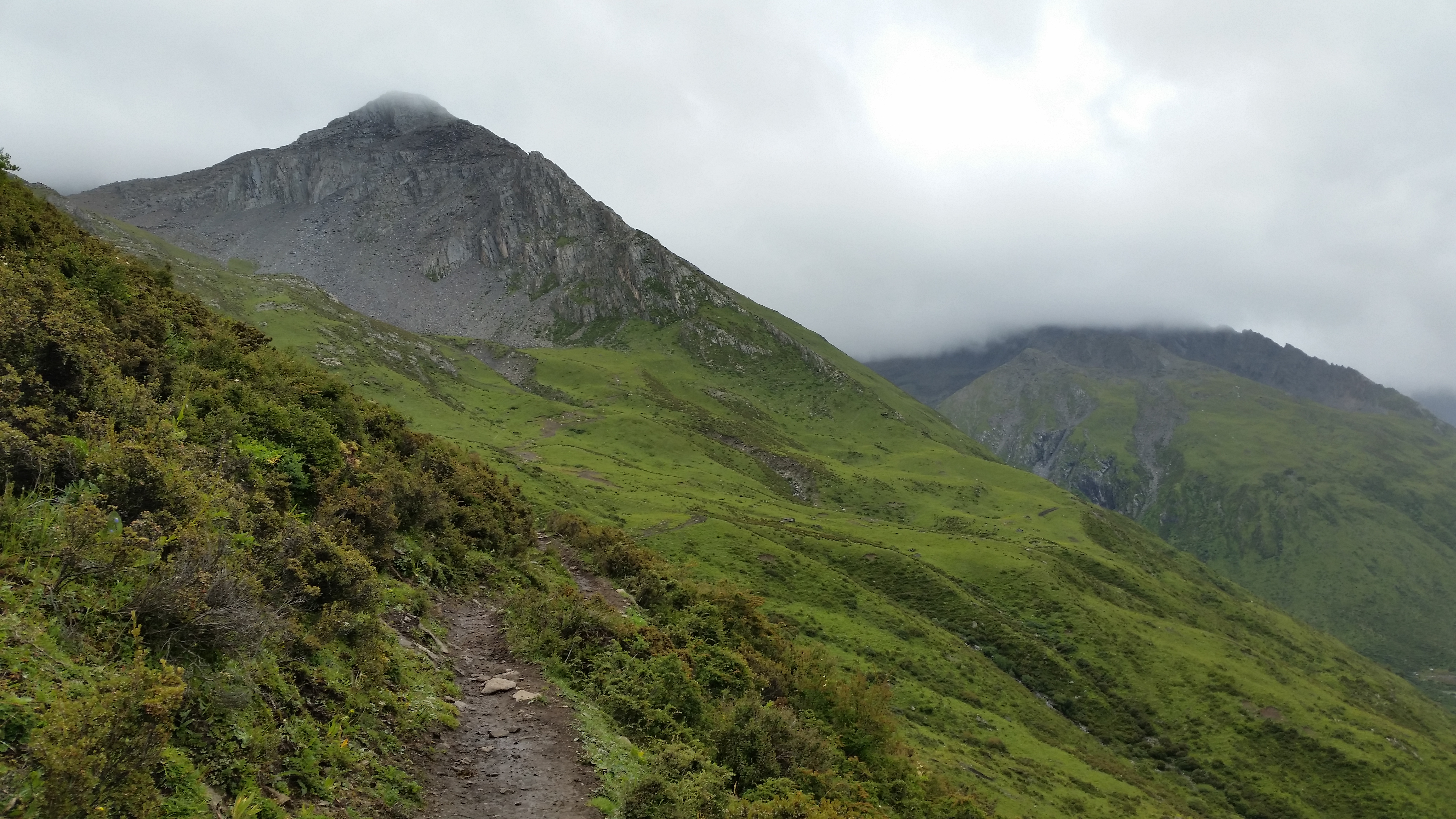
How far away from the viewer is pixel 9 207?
17.3 metres

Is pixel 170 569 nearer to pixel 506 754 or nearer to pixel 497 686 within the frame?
pixel 506 754

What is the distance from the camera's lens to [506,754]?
13.4 meters

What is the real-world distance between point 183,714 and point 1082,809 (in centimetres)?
5920

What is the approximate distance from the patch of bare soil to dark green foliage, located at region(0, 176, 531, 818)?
28.1 inches

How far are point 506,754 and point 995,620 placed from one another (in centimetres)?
8538

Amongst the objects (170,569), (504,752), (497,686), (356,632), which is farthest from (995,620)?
(170,569)

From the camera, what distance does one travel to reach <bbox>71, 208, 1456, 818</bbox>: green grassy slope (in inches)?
2467

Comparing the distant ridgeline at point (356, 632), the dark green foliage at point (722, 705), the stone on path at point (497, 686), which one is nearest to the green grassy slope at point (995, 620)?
the distant ridgeline at point (356, 632)

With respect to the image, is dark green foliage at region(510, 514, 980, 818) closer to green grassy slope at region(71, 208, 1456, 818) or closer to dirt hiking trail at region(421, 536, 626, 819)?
dirt hiking trail at region(421, 536, 626, 819)

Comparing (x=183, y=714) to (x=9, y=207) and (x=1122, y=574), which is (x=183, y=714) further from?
(x=1122, y=574)

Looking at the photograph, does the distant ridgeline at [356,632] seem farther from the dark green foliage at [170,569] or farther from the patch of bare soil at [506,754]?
the patch of bare soil at [506,754]

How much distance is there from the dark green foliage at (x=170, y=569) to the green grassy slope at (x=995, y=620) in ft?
107

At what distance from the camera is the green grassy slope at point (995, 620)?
62.7 m

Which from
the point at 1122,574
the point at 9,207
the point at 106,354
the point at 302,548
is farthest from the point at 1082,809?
the point at 1122,574
